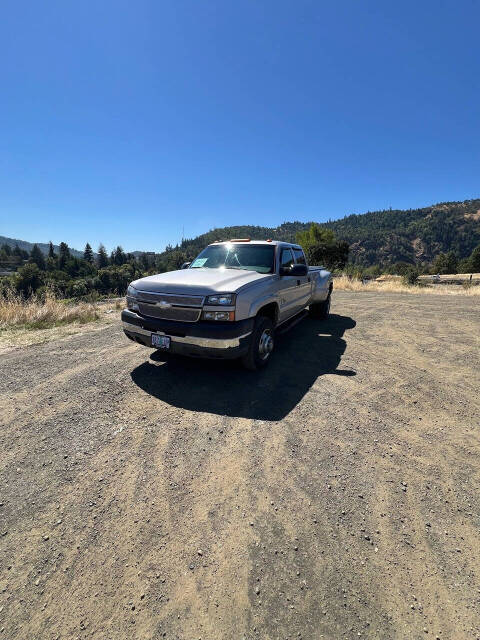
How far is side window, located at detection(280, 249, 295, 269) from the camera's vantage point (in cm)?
526

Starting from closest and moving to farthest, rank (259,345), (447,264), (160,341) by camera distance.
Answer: (160,341) < (259,345) < (447,264)

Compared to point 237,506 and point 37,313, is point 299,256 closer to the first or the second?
point 237,506

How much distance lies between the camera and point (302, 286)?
19.5ft

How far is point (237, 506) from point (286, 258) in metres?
4.40

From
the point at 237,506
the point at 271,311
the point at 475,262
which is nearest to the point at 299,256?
the point at 271,311

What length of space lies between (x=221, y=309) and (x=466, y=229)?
7063 inches

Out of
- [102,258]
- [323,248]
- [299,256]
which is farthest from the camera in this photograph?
[102,258]

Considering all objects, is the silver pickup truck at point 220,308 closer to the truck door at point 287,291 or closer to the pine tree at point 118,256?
the truck door at point 287,291

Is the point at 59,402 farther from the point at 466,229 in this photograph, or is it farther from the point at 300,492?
the point at 466,229

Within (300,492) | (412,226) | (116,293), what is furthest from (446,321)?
(412,226)

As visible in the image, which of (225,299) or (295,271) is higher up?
(295,271)

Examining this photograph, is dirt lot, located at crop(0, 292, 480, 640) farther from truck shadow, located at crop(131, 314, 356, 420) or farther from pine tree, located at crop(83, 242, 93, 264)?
pine tree, located at crop(83, 242, 93, 264)

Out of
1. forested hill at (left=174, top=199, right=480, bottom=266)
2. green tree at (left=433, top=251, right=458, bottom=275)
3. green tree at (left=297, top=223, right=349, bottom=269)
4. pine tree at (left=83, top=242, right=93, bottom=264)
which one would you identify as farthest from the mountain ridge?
green tree at (left=297, top=223, right=349, bottom=269)

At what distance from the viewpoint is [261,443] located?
2736mm
